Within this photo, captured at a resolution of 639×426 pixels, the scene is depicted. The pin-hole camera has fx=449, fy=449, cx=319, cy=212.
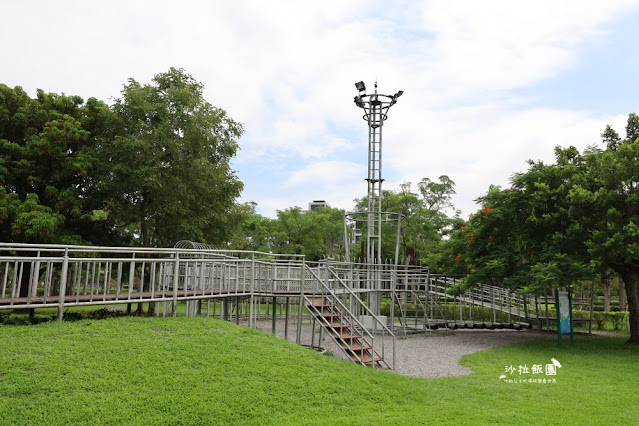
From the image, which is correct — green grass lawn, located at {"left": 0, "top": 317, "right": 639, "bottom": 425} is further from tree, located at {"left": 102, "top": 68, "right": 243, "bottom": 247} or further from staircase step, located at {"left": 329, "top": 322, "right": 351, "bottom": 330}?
tree, located at {"left": 102, "top": 68, "right": 243, "bottom": 247}

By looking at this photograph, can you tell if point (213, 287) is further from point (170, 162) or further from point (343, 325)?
point (170, 162)

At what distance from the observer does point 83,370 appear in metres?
6.23

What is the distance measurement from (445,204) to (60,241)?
31.1 meters

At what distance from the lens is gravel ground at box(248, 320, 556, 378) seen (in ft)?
37.4

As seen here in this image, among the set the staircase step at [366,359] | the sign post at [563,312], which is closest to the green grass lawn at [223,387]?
the staircase step at [366,359]

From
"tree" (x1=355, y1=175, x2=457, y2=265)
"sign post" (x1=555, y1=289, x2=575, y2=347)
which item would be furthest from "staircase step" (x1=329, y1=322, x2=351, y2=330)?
"tree" (x1=355, y1=175, x2=457, y2=265)

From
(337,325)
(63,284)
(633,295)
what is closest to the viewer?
(63,284)

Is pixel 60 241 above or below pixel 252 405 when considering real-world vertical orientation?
above

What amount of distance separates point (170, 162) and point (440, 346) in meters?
12.5

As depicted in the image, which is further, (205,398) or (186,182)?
(186,182)

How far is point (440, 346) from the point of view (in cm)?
1589

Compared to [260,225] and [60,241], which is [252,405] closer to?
[60,241]

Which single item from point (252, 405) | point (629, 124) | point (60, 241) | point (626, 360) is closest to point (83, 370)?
point (252, 405)

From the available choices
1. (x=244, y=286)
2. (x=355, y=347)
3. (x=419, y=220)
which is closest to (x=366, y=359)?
(x=355, y=347)
